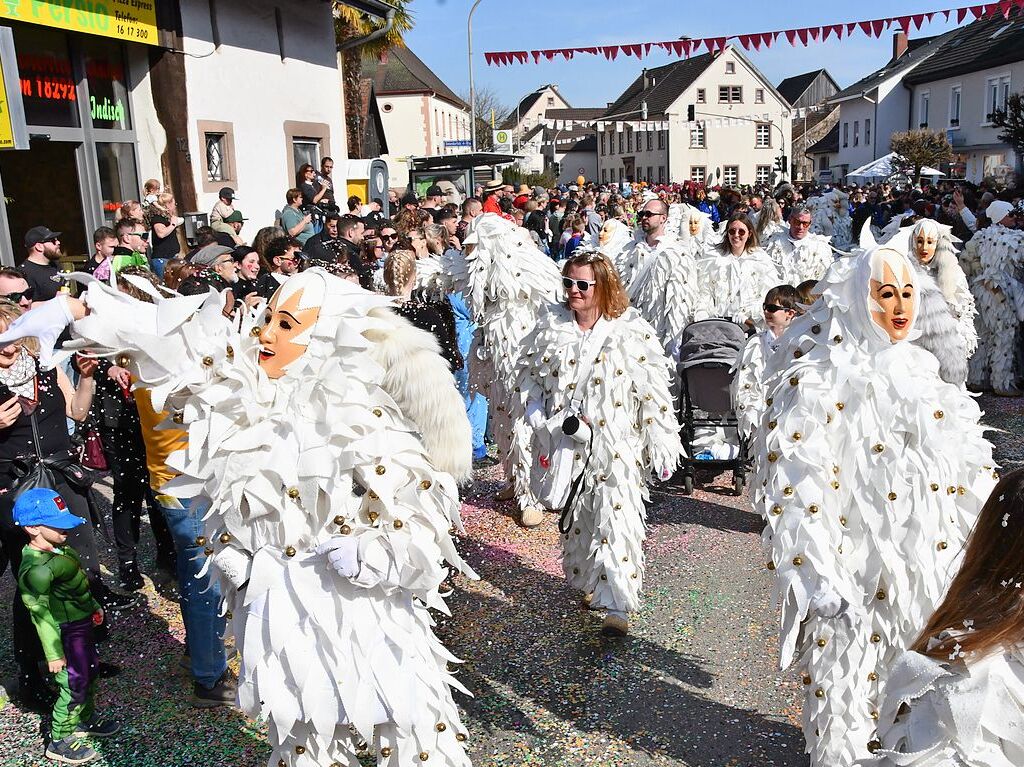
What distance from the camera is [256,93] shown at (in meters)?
13.9

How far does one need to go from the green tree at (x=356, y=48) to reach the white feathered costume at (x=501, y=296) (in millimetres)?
14939

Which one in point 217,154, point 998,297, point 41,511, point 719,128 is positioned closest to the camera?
point 41,511

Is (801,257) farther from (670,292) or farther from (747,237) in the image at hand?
(670,292)

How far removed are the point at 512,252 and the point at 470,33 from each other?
23.9 metres

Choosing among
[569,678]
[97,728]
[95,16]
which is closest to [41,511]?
[97,728]

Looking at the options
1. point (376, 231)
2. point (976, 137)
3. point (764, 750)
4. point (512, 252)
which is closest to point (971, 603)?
point (764, 750)

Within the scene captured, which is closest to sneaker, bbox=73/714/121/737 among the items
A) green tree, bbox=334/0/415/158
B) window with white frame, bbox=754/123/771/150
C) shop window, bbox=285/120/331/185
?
shop window, bbox=285/120/331/185

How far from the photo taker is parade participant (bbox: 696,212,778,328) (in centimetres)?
810

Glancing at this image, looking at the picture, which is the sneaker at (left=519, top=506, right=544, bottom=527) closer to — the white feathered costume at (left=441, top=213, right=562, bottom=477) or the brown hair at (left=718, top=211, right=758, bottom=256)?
the white feathered costume at (left=441, top=213, right=562, bottom=477)

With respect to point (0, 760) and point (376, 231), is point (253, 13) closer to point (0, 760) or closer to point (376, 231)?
point (376, 231)

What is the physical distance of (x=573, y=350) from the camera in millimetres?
4840

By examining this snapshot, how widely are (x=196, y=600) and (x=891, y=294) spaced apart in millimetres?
3233

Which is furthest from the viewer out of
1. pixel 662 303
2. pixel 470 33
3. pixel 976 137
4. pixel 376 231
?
pixel 976 137

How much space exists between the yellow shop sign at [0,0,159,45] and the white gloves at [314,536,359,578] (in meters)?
9.10
